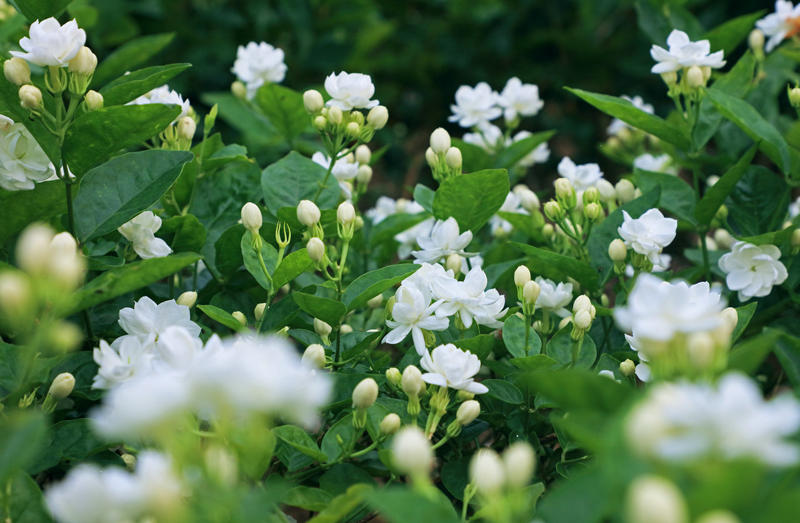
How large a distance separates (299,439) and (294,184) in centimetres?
45

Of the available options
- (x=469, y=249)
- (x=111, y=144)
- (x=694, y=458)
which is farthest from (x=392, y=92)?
(x=694, y=458)

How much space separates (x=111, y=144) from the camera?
81 centimetres

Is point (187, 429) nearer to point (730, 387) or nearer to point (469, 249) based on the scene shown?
point (730, 387)

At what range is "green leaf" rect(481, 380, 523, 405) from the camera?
792 mm

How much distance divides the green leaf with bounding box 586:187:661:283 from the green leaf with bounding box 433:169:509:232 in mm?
171

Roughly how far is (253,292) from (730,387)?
0.73 meters

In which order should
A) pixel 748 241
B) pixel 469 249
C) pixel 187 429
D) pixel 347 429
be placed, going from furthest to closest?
pixel 469 249 < pixel 748 241 < pixel 347 429 < pixel 187 429

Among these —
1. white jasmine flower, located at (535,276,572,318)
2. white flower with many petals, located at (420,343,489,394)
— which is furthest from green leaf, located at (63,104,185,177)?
white jasmine flower, located at (535,276,572,318)

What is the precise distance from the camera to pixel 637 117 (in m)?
1.08

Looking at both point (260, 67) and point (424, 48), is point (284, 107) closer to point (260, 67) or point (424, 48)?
point (260, 67)

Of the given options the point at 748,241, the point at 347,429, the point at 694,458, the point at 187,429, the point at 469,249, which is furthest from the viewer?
the point at 469,249

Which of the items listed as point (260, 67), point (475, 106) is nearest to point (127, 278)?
point (260, 67)

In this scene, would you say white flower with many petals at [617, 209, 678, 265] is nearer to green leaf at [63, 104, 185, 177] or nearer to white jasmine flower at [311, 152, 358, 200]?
white jasmine flower at [311, 152, 358, 200]

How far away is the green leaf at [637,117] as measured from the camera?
1.06 meters
